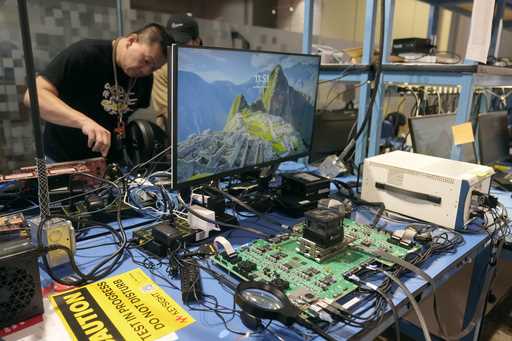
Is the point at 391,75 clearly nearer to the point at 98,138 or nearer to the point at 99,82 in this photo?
the point at 98,138

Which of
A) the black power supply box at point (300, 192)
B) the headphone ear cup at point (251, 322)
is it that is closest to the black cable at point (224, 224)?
the black power supply box at point (300, 192)

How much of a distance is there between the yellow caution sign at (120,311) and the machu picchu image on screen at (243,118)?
0.31m

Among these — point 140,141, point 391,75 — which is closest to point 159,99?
point 140,141

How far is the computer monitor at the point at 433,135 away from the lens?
5.28 feet

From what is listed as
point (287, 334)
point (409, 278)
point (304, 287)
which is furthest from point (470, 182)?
point (287, 334)

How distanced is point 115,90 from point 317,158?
1.05 metres

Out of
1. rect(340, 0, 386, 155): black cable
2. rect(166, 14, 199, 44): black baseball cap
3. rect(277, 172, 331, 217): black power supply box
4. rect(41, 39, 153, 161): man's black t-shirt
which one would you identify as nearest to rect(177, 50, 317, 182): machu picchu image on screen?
rect(277, 172, 331, 217): black power supply box

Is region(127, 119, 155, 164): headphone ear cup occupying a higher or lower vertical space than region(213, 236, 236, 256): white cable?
higher

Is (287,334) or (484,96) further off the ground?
(484,96)

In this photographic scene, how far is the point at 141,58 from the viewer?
Result: 1.66 metres

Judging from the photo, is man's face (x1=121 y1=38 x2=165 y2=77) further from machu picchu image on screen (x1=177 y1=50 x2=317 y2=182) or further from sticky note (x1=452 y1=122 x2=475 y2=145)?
sticky note (x1=452 y1=122 x2=475 y2=145)

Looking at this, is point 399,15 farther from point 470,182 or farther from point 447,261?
point 447,261

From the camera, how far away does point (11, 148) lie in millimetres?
2312

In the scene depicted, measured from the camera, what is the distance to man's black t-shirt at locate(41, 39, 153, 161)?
1671 millimetres
